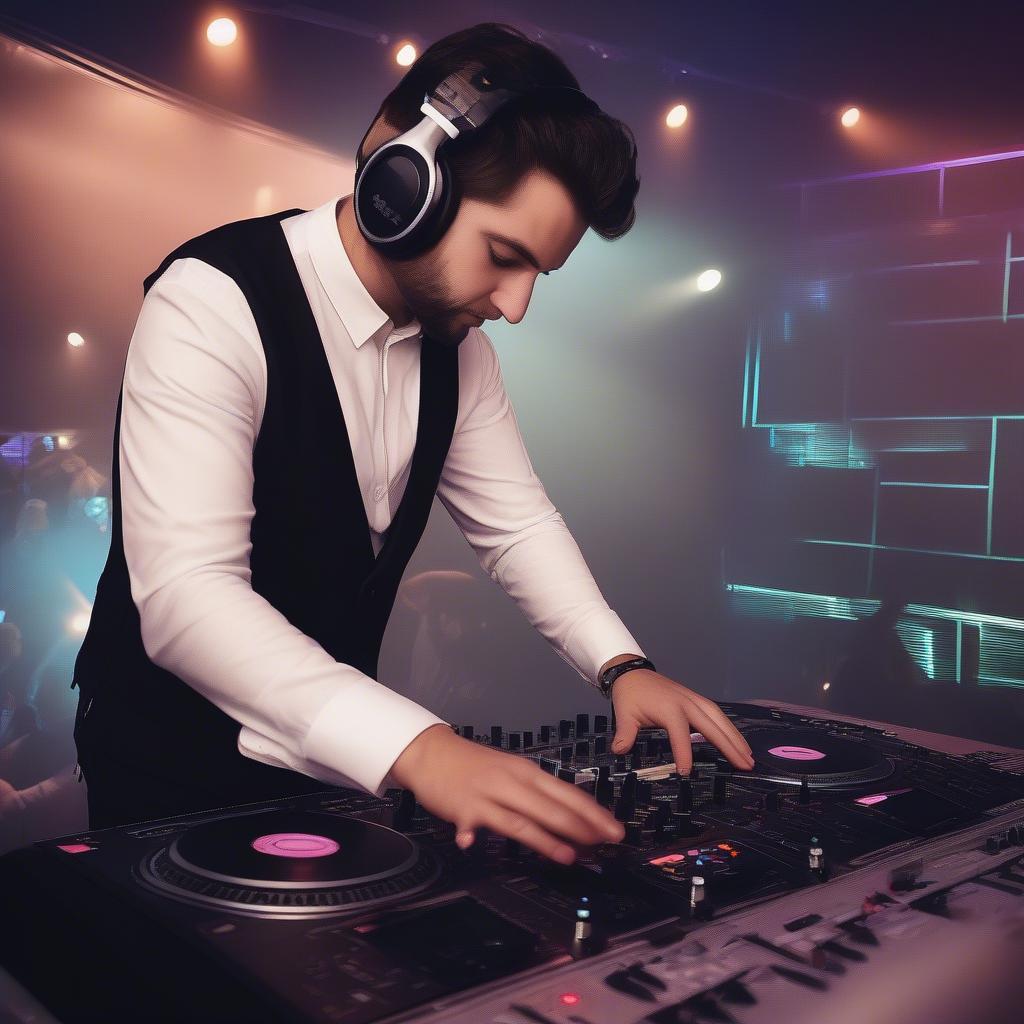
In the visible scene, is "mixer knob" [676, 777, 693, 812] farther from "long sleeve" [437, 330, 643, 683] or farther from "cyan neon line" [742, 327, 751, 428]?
"cyan neon line" [742, 327, 751, 428]

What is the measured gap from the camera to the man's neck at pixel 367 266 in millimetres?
1345

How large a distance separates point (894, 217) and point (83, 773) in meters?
2.58

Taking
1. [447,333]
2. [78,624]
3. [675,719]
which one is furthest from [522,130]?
[78,624]

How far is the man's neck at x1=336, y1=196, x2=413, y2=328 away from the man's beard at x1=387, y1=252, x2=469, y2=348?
4 cm

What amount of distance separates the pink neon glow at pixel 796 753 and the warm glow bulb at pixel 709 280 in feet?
7.09

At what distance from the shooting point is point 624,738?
121cm

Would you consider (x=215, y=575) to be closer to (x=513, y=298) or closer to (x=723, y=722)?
(x=513, y=298)

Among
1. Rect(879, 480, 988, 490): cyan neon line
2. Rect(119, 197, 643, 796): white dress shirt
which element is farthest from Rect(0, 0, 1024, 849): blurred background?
Rect(119, 197, 643, 796): white dress shirt

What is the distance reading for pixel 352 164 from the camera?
285 cm

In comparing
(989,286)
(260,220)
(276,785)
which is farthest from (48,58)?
(989,286)

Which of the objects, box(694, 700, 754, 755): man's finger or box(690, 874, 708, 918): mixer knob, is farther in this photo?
box(694, 700, 754, 755): man's finger

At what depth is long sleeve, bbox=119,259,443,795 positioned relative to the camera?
91 cm

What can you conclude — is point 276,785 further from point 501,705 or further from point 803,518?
point 803,518

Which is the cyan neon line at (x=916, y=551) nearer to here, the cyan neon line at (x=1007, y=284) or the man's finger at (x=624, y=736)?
the cyan neon line at (x=1007, y=284)
